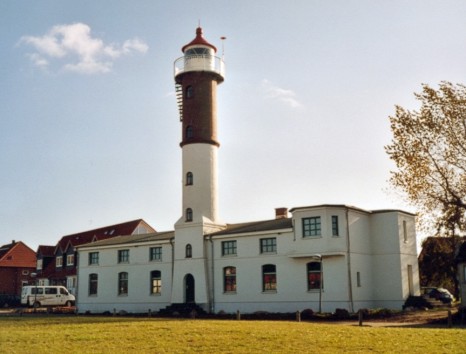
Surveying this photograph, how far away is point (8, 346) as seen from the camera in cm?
1559

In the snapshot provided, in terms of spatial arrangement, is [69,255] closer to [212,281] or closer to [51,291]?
[51,291]

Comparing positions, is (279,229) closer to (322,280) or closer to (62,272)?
(322,280)

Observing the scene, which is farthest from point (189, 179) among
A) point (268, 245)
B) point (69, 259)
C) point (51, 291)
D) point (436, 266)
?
point (436, 266)

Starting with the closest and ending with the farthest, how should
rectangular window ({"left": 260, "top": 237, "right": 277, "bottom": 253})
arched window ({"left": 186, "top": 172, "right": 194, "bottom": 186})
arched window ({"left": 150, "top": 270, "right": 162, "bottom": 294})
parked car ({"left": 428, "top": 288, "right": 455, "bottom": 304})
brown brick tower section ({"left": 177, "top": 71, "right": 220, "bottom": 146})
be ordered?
rectangular window ({"left": 260, "top": 237, "right": 277, "bottom": 253}) < parked car ({"left": 428, "top": 288, "right": 455, "bottom": 304}) < arched window ({"left": 186, "top": 172, "right": 194, "bottom": 186}) < brown brick tower section ({"left": 177, "top": 71, "right": 220, "bottom": 146}) < arched window ({"left": 150, "top": 270, "right": 162, "bottom": 294})

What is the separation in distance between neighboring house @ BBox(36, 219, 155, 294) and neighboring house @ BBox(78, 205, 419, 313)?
16.5 meters

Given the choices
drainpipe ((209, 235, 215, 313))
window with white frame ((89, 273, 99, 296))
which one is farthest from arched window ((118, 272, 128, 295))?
drainpipe ((209, 235, 215, 313))

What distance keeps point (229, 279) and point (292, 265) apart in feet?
16.4

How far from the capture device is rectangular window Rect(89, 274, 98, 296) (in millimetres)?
44141

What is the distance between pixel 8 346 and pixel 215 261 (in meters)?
22.3

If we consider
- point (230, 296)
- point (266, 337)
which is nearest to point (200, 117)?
point (230, 296)

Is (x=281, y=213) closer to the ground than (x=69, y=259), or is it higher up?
higher up

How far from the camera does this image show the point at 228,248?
37094mm

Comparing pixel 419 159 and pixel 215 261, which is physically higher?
pixel 419 159

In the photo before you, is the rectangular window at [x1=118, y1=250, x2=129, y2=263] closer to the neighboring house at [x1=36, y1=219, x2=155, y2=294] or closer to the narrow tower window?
the narrow tower window
